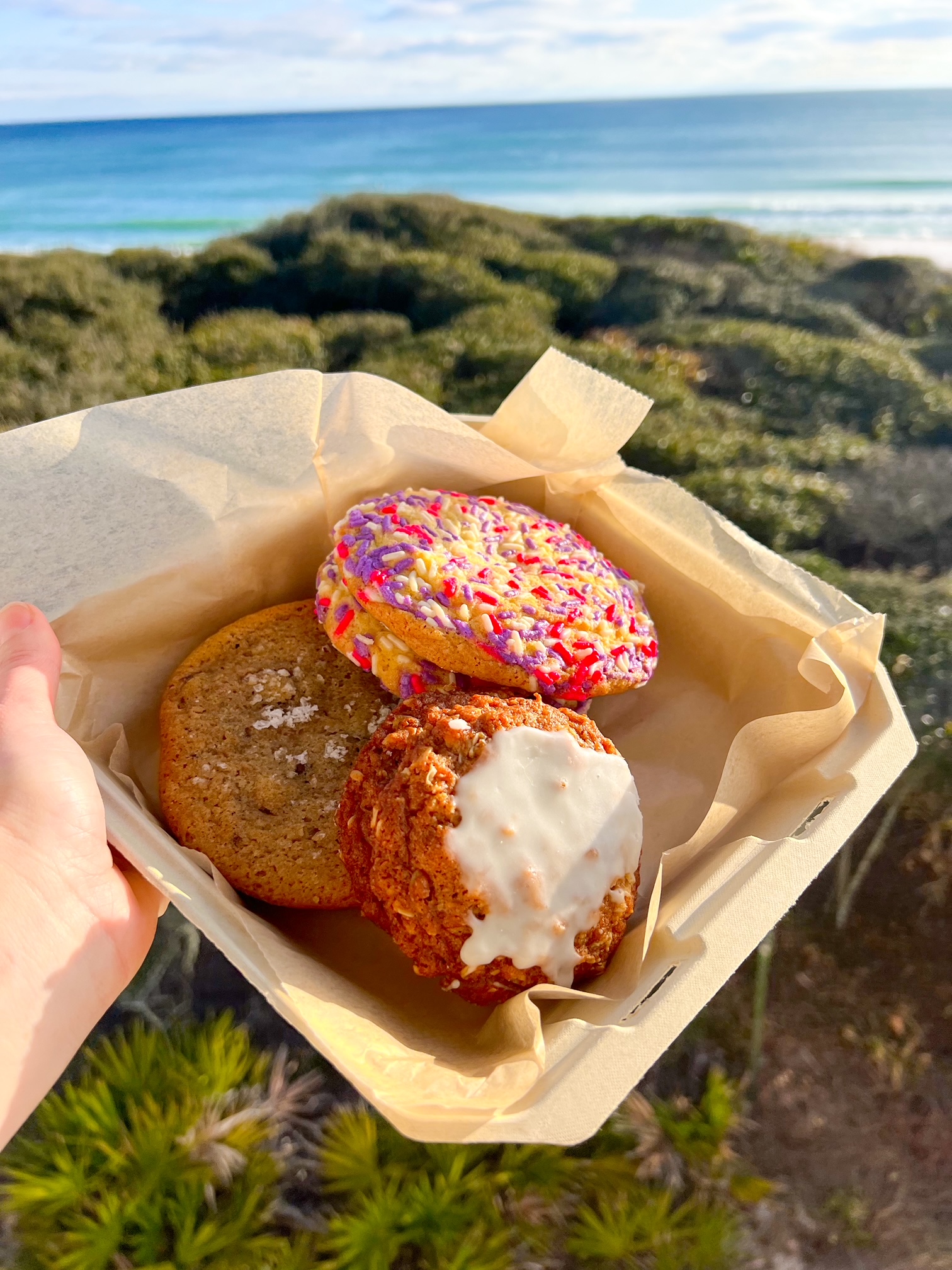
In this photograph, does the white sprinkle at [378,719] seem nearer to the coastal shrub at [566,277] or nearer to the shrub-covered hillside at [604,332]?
the shrub-covered hillside at [604,332]

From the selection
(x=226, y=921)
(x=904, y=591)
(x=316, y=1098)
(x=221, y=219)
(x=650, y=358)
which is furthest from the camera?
(x=221, y=219)

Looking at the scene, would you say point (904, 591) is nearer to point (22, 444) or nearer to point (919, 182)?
point (22, 444)

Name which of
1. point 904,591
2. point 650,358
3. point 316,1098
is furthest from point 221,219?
point 316,1098

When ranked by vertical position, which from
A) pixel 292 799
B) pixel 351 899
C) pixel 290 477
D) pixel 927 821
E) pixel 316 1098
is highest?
pixel 290 477

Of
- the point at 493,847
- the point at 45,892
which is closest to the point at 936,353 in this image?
the point at 493,847

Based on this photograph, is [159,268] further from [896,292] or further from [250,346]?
[896,292]
